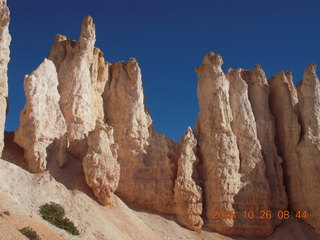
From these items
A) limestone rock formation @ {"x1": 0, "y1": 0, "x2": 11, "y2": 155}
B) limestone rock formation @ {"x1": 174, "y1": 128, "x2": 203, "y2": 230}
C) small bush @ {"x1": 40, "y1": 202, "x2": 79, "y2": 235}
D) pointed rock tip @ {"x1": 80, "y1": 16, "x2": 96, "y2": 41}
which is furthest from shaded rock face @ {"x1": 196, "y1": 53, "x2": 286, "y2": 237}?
limestone rock formation @ {"x1": 0, "y1": 0, "x2": 11, "y2": 155}

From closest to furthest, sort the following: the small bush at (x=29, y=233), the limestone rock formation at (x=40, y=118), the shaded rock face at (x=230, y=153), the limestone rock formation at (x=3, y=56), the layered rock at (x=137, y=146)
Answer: the small bush at (x=29, y=233)
the limestone rock formation at (x=3, y=56)
the limestone rock formation at (x=40, y=118)
the layered rock at (x=137, y=146)
the shaded rock face at (x=230, y=153)

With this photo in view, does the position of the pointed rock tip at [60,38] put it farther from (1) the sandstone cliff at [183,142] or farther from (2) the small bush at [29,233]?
(2) the small bush at [29,233]

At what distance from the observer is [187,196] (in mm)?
29719

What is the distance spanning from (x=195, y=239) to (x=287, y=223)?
291 inches

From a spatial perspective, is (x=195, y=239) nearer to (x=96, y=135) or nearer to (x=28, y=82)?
(x=96, y=135)

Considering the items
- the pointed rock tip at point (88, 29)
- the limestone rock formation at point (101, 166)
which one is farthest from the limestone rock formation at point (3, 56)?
the pointed rock tip at point (88, 29)

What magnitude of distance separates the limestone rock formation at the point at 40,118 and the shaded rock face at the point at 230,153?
34.9ft

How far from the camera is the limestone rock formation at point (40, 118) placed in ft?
82.5

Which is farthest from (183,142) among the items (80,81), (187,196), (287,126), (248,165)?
(287,126)

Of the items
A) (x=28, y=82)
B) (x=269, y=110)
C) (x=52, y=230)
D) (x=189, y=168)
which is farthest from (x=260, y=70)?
(x=52, y=230)

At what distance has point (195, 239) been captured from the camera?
28422 millimetres

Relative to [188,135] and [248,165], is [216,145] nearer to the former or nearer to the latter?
[188,135]

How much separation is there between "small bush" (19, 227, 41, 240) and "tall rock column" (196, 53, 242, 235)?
13.6m

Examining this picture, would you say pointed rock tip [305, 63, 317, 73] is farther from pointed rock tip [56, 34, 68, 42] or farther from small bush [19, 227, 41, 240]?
small bush [19, 227, 41, 240]
